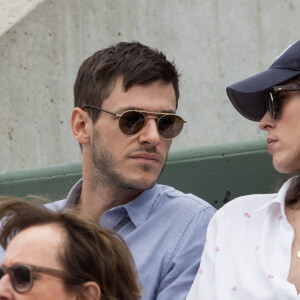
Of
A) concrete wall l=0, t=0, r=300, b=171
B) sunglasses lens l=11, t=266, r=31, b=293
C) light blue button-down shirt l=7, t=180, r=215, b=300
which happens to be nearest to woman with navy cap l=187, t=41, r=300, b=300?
light blue button-down shirt l=7, t=180, r=215, b=300

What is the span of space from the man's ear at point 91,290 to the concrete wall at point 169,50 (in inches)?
105

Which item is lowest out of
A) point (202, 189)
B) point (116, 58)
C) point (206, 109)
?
point (202, 189)

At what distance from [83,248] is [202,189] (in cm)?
155

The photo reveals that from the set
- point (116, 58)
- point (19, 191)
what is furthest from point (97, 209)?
point (19, 191)

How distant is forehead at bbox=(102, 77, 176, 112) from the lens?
8.38 feet

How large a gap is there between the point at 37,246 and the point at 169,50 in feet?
9.21

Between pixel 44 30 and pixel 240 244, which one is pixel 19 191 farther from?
pixel 240 244

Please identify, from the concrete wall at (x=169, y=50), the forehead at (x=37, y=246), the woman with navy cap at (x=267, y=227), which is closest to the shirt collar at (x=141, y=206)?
the woman with navy cap at (x=267, y=227)

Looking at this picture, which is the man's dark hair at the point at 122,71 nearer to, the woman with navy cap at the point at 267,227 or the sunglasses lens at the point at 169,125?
the sunglasses lens at the point at 169,125

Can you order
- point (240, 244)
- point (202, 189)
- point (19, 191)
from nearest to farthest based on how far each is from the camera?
point (240, 244) → point (202, 189) → point (19, 191)

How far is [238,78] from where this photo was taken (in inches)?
172

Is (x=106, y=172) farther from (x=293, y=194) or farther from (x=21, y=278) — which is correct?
(x=21, y=278)

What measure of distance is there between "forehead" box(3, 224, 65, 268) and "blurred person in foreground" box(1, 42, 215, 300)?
2.06 ft

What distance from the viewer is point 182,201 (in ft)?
8.38
